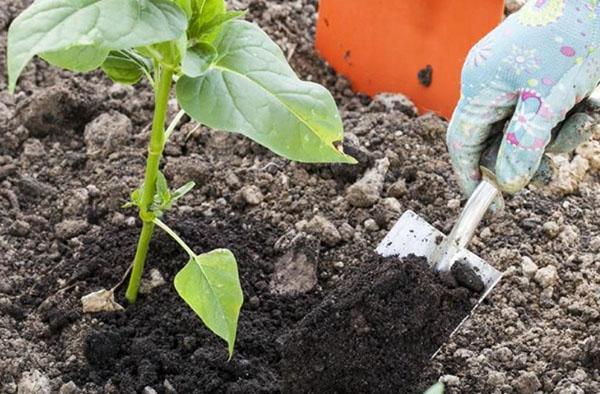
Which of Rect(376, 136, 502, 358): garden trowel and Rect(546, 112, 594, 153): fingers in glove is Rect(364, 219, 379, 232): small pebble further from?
Rect(546, 112, 594, 153): fingers in glove

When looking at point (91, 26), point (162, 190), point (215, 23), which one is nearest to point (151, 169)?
point (162, 190)

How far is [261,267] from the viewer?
6.77 ft

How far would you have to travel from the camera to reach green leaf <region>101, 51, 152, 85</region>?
170 cm

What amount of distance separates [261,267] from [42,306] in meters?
0.43

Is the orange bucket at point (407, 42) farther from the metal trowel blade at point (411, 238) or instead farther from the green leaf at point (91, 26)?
the green leaf at point (91, 26)

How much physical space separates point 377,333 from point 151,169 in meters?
0.50

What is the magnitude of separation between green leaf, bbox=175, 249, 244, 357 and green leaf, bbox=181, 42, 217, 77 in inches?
12.7

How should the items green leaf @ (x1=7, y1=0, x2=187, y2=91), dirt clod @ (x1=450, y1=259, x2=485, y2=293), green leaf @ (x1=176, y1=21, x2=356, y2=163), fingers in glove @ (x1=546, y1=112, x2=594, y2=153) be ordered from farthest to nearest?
dirt clod @ (x1=450, y1=259, x2=485, y2=293)
fingers in glove @ (x1=546, y1=112, x2=594, y2=153)
green leaf @ (x1=176, y1=21, x2=356, y2=163)
green leaf @ (x1=7, y1=0, x2=187, y2=91)

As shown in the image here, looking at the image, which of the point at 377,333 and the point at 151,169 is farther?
the point at 377,333

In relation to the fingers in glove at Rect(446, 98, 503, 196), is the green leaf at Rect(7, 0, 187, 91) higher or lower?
higher

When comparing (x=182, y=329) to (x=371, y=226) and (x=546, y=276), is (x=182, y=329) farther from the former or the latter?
(x=546, y=276)

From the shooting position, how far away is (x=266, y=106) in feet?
5.21

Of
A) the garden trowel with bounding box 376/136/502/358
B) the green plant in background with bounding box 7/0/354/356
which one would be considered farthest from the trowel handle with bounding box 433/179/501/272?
the green plant in background with bounding box 7/0/354/356

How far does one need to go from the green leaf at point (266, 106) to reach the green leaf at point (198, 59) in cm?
4
